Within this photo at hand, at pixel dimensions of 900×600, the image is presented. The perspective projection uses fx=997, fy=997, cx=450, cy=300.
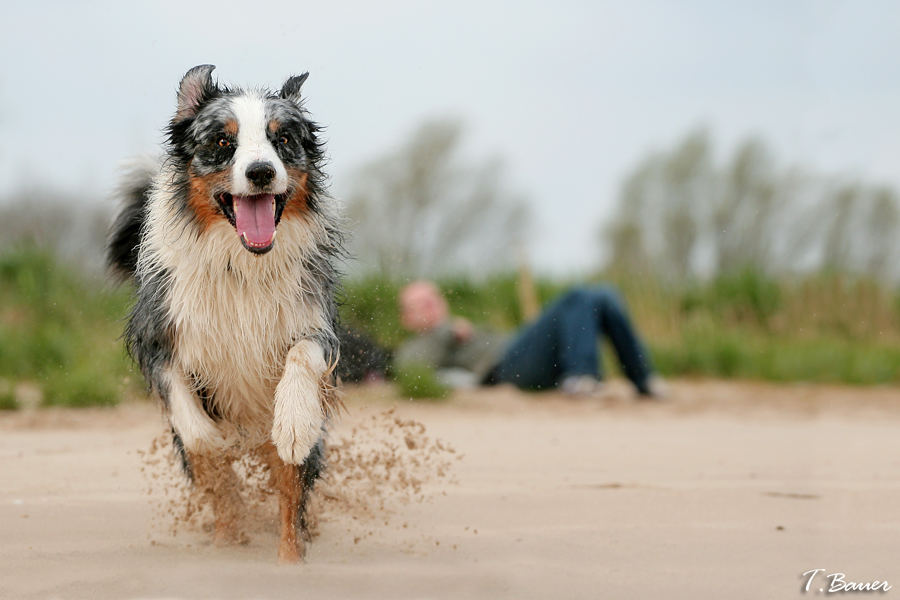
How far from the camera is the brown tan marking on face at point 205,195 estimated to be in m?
3.75

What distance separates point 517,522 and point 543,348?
603 centimetres

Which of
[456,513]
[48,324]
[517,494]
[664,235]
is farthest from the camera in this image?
[664,235]

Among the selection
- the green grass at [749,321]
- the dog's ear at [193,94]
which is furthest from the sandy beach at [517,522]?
the green grass at [749,321]

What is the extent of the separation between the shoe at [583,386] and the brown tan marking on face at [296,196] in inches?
255

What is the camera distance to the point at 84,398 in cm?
862

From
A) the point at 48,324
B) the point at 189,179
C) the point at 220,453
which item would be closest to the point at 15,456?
the point at 220,453

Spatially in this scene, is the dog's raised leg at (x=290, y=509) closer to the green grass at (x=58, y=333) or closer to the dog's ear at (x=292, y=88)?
the dog's ear at (x=292, y=88)

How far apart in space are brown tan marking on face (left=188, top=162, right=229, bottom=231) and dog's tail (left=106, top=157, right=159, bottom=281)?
83 centimetres

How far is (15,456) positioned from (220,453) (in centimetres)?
269

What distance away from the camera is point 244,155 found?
3.62 metres

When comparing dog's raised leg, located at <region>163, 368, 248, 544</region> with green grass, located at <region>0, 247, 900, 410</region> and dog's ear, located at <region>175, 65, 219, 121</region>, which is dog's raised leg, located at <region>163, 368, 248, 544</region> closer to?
dog's ear, located at <region>175, 65, 219, 121</region>

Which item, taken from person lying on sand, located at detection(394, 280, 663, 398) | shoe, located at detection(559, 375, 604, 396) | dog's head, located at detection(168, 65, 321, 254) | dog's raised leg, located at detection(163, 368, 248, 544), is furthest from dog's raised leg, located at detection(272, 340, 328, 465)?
shoe, located at detection(559, 375, 604, 396)

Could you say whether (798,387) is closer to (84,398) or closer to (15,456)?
(84,398)

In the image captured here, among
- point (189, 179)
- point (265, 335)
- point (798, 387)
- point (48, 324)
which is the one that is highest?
point (189, 179)
